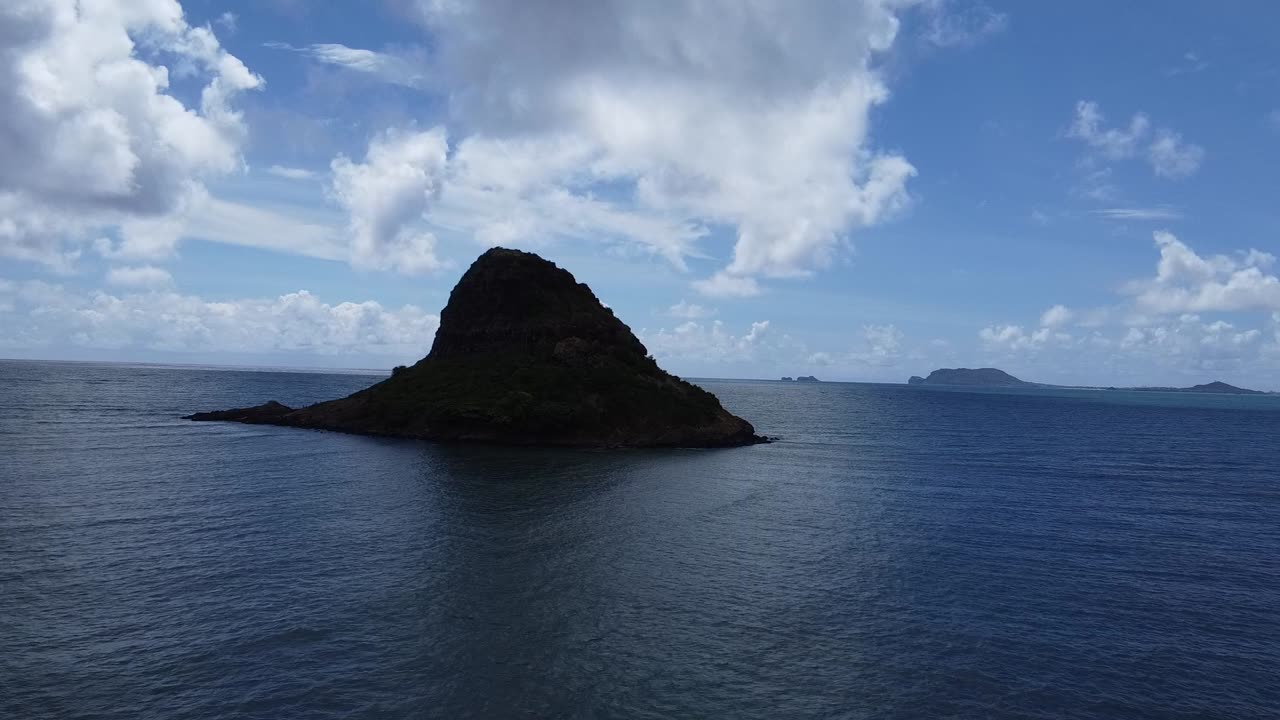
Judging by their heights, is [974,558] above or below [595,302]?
below

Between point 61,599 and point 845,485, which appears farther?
point 845,485

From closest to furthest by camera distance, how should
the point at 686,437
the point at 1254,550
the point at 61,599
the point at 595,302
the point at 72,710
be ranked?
1. the point at 72,710
2. the point at 61,599
3. the point at 1254,550
4. the point at 686,437
5. the point at 595,302

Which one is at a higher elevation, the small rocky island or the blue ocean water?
the small rocky island

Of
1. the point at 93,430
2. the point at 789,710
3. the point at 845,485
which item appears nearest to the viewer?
the point at 789,710

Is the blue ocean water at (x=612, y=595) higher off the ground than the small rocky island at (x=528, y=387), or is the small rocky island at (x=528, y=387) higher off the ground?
the small rocky island at (x=528, y=387)

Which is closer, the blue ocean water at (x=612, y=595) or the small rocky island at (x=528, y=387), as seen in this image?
the blue ocean water at (x=612, y=595)

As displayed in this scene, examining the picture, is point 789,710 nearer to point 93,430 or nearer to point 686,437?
point 686,437

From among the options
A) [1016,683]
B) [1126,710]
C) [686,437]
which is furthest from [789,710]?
[686,437]
